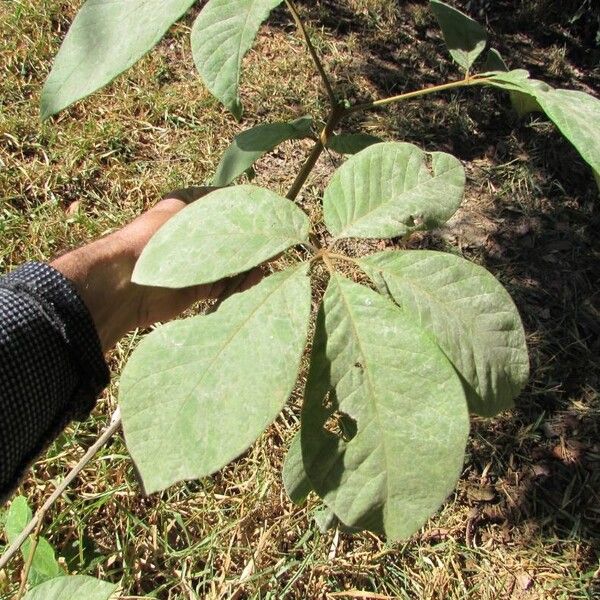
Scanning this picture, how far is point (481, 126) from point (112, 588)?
Answer: 2.64m

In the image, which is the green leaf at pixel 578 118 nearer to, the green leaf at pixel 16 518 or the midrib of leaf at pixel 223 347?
the midrib of leaf at pixel 223 347

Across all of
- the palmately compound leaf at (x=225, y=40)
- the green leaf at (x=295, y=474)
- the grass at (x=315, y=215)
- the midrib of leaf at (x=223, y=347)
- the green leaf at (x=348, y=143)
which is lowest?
the grass at (x=315, y=215)

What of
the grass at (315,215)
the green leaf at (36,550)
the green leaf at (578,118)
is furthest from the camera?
the grass at (315,215)

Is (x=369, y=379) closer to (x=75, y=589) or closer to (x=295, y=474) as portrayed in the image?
(x=295, y=474)

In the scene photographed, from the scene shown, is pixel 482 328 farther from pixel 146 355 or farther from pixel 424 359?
pixel 146 355

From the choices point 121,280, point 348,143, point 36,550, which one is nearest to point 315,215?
point 121,280

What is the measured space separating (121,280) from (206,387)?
836mm

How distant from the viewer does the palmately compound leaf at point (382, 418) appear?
0.58 m

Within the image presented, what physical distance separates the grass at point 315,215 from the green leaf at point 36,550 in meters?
0.21

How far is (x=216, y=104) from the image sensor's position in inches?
111

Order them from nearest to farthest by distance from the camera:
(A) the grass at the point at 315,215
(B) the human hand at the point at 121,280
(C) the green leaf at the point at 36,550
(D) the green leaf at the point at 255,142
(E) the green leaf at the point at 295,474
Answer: (E) the green leaf at the point at 295,474 < (D) the green leaf at the point at 255,142 < (B) the human hand at the point at 121,280 < (C) the green leaf at the point at 36,550 < (A) the grass at the point at 315,215

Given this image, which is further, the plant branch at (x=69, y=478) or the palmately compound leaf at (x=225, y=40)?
the plant branch at (x=69, y=478)

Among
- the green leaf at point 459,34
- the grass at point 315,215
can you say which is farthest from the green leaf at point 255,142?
the grass at point 315,215

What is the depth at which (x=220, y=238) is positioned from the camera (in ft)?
2.12
